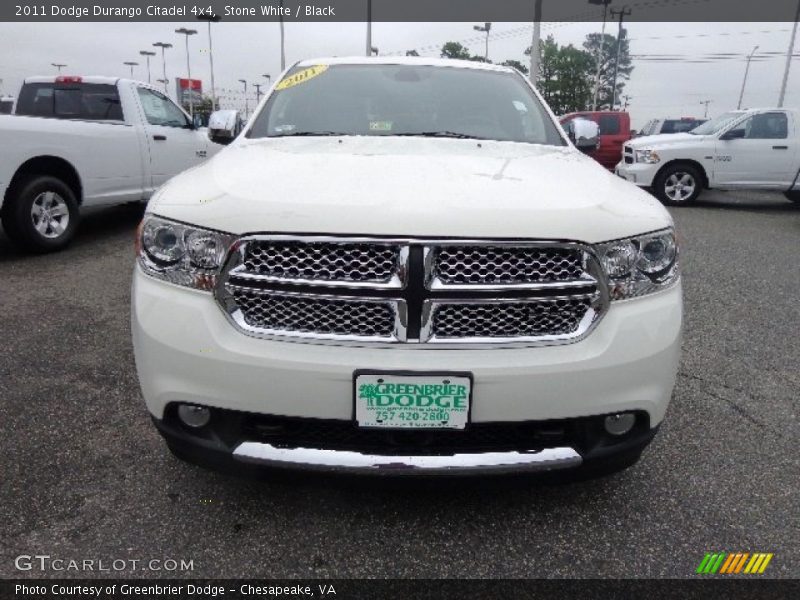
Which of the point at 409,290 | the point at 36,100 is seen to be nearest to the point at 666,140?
the point at 36,100

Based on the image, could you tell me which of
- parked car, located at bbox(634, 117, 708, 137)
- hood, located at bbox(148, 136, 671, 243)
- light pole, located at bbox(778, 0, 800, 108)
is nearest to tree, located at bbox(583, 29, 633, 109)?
light pole, located at bbox(778, 0, 800, 108)

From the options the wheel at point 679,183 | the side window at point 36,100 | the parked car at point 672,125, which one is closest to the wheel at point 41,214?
the side window at point 36,100

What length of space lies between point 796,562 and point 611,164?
1591 centimetres

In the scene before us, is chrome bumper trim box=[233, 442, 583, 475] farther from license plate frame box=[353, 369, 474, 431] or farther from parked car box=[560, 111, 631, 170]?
parked car box=[560, 111, 631, 170]

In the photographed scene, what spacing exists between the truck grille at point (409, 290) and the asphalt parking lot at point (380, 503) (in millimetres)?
474

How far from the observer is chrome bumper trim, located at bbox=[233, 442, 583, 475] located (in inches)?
72.3

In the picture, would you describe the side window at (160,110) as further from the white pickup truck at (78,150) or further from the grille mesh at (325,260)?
the grille mesh at (325,260)

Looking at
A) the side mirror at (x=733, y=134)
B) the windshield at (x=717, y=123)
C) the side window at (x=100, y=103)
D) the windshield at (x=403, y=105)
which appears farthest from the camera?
the windshield at (x=717, y=123)

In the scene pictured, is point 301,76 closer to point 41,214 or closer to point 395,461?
point 395,461

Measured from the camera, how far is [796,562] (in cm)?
207

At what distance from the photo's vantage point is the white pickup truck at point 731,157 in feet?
34.9

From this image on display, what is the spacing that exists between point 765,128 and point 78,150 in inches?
415

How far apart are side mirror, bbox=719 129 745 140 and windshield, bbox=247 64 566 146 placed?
868 cm

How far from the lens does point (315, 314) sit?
1864 millimetres
